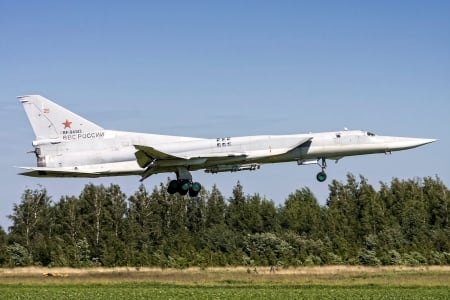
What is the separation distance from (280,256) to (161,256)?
818 cm

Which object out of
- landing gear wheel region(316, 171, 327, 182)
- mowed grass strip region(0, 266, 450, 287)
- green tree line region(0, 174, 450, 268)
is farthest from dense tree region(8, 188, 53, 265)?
landing gear wheel region(316, 171, 327, 182)

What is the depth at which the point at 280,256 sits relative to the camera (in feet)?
198

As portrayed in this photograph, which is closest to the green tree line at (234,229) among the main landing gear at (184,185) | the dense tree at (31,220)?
the dense tree at (31,220)

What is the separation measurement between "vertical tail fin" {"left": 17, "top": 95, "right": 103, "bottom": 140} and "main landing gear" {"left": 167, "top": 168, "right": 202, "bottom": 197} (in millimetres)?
3880

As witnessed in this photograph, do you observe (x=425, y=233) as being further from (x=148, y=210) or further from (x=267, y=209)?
(x=148, y=210)

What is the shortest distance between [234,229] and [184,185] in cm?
3458

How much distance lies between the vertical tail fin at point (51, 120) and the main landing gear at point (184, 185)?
3.88 meters

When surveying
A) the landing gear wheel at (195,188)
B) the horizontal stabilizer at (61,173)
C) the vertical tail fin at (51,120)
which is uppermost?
the vertical tail fin at (51,120)

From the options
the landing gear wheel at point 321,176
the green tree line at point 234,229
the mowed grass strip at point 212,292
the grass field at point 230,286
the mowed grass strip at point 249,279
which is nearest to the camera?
the mowed grass strip at point 212,292

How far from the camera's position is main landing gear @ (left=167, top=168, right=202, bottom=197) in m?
37.5

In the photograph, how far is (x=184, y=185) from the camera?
37.5 metres

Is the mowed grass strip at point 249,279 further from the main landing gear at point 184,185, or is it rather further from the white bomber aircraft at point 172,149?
the white bomber aircraft at point 172,149

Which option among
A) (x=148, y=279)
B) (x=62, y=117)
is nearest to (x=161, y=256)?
(x=148, y=279)

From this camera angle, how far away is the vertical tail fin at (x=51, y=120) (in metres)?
38.1
